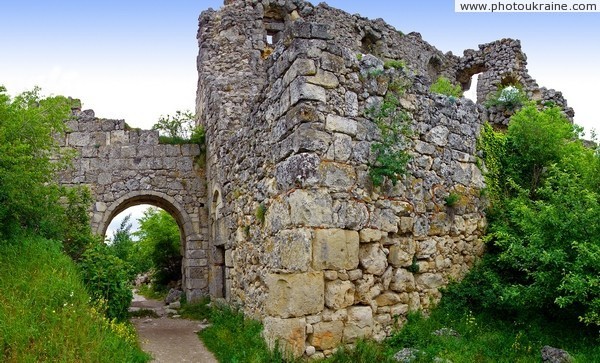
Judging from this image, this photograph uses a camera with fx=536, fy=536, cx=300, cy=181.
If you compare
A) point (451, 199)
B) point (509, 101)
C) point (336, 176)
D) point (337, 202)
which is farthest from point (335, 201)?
point (509, 101)

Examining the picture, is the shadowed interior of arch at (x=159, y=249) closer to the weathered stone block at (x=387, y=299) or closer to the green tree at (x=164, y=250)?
the green tree at (x=164, y=250)

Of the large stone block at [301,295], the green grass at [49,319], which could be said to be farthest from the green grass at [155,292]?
the large stone block at [301,295]

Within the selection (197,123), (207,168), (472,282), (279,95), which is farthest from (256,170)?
(197,123)

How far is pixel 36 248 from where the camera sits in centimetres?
858

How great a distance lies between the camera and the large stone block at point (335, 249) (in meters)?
6.39

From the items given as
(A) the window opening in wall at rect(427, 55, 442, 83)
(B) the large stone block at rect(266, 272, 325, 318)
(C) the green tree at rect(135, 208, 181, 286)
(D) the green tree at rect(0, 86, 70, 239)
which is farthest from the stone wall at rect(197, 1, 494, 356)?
(C) the green tree at rect(135, 208, 181, 286)

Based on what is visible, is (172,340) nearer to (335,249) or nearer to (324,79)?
(335,249)

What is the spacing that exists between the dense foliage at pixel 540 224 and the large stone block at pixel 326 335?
2.30m

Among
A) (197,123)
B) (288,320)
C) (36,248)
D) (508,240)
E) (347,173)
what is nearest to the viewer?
(288,320)

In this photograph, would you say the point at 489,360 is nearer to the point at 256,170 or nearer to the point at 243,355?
the point at 243,355

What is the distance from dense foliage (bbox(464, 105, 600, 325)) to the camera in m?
6.57

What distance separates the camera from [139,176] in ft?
45.7

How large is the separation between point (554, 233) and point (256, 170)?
4.29m

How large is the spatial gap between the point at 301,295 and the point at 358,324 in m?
0.90
